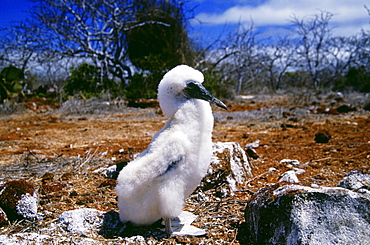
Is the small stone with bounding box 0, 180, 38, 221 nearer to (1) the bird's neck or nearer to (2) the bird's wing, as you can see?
(2) the bird's wing

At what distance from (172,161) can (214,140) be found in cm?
355

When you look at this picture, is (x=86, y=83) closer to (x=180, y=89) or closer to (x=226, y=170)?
(x=226, y=170)

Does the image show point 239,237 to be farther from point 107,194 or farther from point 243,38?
point 243,38

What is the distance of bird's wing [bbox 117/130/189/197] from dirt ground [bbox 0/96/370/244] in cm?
42

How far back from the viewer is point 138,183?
220 cm

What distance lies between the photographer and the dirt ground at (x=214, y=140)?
2.86 meters

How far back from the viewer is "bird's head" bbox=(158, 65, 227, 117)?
237 centimetres

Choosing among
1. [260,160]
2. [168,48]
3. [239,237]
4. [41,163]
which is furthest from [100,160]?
[168,48]

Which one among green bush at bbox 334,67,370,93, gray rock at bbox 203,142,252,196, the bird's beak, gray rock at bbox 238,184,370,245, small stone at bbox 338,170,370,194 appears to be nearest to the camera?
gray rock at bbox 238,184,370,245

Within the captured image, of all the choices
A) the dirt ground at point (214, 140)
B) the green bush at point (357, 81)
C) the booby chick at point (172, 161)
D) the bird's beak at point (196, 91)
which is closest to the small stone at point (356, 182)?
the dirt ground at point (214, 140)

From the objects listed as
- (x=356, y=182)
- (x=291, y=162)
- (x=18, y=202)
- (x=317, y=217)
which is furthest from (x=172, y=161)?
(x=291, y=162)

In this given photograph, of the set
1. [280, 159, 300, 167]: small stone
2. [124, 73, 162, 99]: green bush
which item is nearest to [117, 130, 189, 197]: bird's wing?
[280, 159, 300, 167]: small stone

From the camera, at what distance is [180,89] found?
7.86 feet

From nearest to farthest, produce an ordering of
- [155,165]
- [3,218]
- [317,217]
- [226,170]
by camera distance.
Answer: [317,217] < [155,165] < [3,218] < [226,170]
